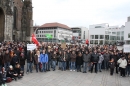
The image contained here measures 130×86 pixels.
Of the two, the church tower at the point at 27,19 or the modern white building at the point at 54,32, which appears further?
the modern white building at the point at 54,32

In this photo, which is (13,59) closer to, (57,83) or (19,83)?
(19,83)

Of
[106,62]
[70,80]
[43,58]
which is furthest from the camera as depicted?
[106,62]

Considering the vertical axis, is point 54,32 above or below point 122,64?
above

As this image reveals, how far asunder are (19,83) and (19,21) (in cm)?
2669

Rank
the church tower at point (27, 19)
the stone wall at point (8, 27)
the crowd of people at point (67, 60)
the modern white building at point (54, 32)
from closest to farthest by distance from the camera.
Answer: the crowd of people at point (67, 60) < the stone wall at point (8, 27) < the church tower at point (27, 19) < the modern white building at point (54, 32)

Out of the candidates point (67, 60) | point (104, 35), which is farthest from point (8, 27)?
point (104, 35)

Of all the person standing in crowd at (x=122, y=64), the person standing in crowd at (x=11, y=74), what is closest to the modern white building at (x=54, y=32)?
the person standing in crowd at (x=122, y=64)

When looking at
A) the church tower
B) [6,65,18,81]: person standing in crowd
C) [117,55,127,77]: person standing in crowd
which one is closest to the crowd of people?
[117,55,127,77]: person standing in crowd

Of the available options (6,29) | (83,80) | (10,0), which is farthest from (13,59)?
(10,0)

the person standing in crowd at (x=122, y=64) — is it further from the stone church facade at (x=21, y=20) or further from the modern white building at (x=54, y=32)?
the modern white building at (x=54, y=32)

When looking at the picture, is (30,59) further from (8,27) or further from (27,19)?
(27,19)

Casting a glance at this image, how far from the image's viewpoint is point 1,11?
2403 cm

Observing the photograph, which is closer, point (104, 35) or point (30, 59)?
point (30, 59)

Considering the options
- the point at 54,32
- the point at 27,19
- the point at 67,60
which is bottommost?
the point at 67,60
